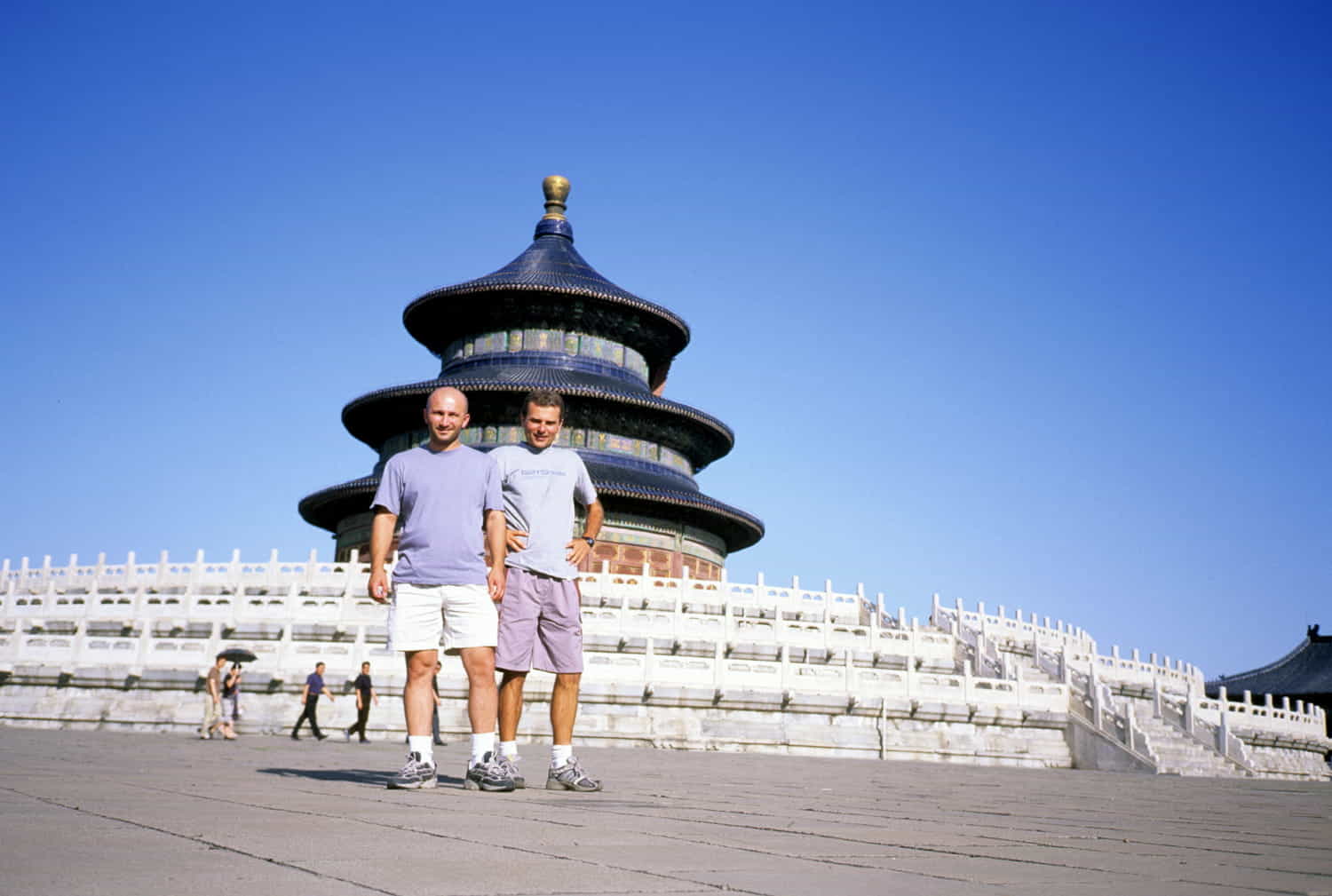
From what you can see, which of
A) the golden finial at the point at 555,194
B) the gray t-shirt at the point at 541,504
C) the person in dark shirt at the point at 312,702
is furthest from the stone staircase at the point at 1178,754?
the golden finial at the point at 555,194

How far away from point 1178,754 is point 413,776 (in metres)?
18.5

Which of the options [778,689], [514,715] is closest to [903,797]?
[514,715]

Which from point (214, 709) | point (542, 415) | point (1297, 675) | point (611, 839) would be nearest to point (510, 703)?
point (542, 415)

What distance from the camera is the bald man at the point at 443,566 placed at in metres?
6.98

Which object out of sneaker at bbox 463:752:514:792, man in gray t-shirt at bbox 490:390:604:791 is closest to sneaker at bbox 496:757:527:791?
sneaker at bbox 463:752:514:792

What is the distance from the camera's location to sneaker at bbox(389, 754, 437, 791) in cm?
659

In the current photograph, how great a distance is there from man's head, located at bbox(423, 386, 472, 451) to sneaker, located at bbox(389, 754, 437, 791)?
1827mm

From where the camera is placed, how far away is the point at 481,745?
6.83 metres

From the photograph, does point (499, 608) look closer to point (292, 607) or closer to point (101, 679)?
point (101, 679)

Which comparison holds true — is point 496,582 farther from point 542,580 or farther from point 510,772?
point 510,772

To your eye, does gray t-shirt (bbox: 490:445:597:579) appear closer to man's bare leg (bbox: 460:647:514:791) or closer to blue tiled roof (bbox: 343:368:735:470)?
man's bare leg (bbox: 460:647:514:791)

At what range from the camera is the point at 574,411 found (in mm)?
39719

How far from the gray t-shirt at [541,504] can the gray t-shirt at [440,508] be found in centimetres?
23

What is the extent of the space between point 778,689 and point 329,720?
271 inches
